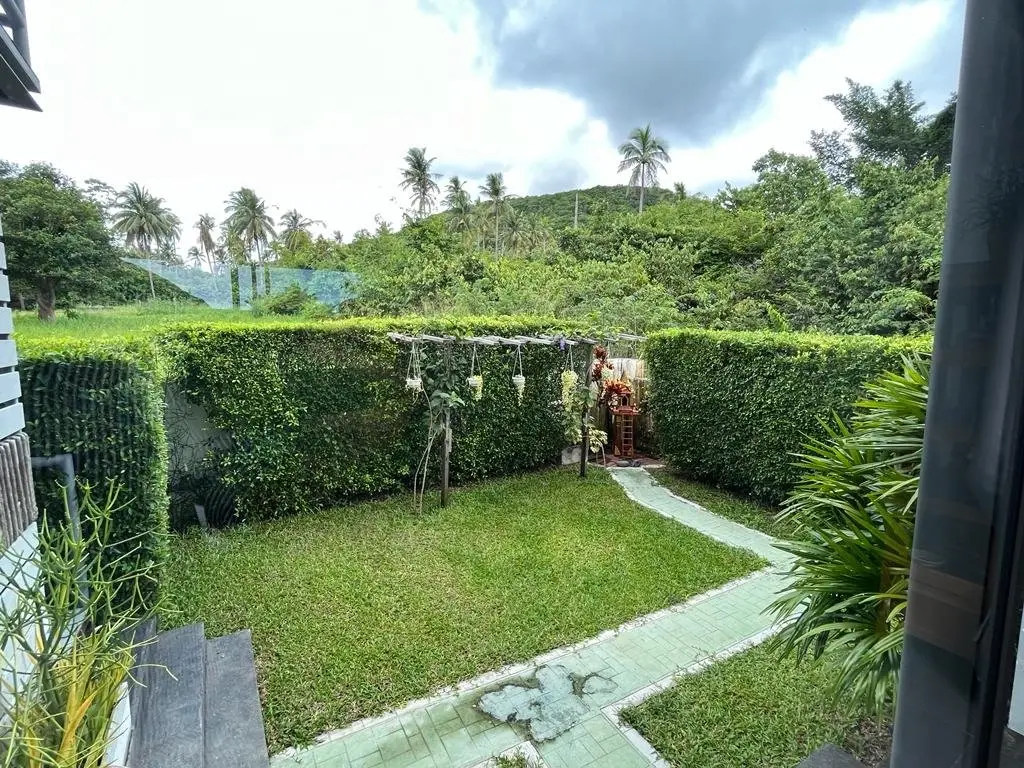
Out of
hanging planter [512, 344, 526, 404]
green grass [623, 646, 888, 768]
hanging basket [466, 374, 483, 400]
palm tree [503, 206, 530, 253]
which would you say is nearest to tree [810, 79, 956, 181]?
hanging planter [512, 344, 526, 404]

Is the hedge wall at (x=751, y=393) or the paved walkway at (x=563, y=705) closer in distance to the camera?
the paved walkway at (x=563, y=705)

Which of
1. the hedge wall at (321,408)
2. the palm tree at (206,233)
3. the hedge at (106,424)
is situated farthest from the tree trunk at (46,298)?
the palm tree at (206,233)

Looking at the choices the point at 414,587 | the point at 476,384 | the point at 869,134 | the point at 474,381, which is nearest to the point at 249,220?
the point at 476,384

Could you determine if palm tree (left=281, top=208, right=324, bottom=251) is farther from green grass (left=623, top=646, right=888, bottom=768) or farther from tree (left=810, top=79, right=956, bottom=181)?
green grass (left=623, top=646, right=888, bottom=768)

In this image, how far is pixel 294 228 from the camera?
2695 centimetres

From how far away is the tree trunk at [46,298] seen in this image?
Result: 8653 mm

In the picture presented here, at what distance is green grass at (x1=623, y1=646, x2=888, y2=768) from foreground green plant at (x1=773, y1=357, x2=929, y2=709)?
1.38 ft

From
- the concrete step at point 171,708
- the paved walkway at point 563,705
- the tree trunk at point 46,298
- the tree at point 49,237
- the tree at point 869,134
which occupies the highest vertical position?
the tree at point 869,134

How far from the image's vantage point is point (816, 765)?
73.1 inches

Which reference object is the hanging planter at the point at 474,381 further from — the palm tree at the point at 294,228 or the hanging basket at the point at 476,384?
the palm tree at the point at 294,228

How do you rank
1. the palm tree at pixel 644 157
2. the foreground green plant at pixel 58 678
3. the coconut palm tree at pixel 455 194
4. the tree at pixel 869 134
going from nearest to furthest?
the foreground green plant at pixel 58 678 → the tree at pixel 869 134 → the palm tree at pixel 644 157 → the coconut palm tree at pixel 455 194

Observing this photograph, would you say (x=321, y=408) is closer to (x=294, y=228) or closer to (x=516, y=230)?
(x=516, y=230)

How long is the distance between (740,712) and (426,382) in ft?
13.6

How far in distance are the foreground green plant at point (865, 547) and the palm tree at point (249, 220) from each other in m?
30.7
